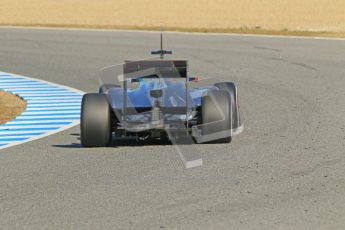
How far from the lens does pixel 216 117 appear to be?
12922mm

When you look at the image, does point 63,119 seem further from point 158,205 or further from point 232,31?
point 232,31

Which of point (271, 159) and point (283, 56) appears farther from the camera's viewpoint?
point (283, 56)

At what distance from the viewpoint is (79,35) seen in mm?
34312

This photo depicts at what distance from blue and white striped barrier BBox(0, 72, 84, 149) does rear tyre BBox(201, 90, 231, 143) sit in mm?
2821

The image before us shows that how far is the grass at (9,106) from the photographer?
55.9 feet

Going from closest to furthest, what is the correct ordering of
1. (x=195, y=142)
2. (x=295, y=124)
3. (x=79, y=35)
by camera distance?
(x=195, y=142)
(x=295, y=124)
(x=79, y=35)

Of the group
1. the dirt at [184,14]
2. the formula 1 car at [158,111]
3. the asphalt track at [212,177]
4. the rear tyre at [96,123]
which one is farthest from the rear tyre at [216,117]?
the dirt at [184,14]

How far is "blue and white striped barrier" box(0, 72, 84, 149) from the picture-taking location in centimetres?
1495

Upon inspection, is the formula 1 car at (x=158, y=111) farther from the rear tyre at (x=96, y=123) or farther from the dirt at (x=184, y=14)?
the dirt at (x=184, y=14)

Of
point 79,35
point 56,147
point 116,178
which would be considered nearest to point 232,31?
point 79,35

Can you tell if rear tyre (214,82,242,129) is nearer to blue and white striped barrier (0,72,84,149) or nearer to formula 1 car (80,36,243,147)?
formula 1 car (80,36,243,147)

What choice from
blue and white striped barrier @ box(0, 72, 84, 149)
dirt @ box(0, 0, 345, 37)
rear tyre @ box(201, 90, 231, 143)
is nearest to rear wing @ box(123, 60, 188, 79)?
rear tyre @ box(201, 90, 231, 143)

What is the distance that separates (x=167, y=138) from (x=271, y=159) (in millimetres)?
1793

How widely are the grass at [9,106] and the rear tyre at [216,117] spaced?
15.4ft
